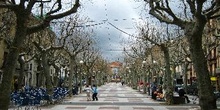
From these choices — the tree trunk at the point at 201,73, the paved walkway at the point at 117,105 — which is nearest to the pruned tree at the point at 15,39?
the tree trunk at the point at 201,73

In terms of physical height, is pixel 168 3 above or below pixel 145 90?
above

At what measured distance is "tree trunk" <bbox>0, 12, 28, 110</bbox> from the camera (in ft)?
40.6

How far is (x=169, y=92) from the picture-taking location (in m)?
28.9

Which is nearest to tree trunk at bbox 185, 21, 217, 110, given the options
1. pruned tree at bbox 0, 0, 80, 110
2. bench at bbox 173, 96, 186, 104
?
pruned tree at bbox 0, 0, 80, 110

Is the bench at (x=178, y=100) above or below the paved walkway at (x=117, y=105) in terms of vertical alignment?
above

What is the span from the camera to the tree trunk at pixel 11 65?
12.4 metres

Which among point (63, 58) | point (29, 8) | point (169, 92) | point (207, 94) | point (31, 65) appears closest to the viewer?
point (29, 8)

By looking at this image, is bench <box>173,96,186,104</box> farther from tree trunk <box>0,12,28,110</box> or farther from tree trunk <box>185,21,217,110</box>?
tree trunk <box>0,12,28,110</box>

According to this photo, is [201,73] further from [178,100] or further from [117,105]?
[178,100]

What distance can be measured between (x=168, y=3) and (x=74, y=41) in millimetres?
26583

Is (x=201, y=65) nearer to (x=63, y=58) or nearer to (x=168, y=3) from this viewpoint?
(x=168, y=3)

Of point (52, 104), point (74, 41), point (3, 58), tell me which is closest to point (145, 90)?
point (74, 41)

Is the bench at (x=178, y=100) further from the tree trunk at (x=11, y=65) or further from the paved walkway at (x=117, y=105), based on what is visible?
the tree trunk at (x=11, y=65)

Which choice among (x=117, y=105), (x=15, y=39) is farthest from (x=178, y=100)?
(x=15, y=39)
